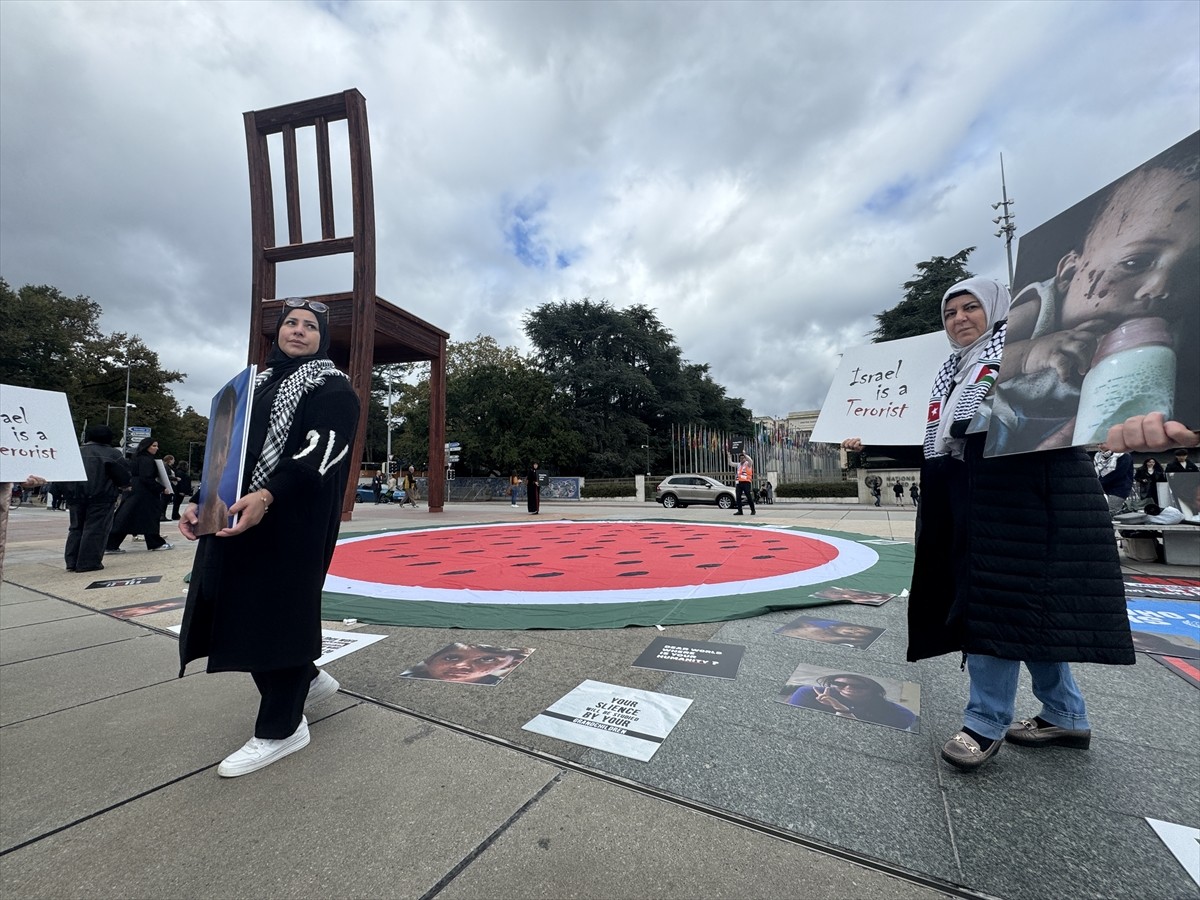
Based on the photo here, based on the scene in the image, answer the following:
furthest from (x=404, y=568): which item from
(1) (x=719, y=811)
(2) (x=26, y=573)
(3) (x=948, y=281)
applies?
(3) (x=948, y=281)

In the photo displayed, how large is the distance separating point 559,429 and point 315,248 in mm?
21267

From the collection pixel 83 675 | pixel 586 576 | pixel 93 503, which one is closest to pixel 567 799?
pixel 83 675

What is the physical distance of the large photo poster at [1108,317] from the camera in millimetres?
1039

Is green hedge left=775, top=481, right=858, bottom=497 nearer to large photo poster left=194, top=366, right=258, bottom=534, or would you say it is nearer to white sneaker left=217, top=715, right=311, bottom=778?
white sneaker left=217, top=715, right=311, bottom=778

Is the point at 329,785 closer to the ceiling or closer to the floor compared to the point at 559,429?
closer to the floor

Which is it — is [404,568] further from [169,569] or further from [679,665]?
[679,665]

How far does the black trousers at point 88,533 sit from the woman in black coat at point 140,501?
142cm

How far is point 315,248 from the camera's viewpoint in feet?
41.3

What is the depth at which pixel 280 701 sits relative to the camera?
193 centimetres

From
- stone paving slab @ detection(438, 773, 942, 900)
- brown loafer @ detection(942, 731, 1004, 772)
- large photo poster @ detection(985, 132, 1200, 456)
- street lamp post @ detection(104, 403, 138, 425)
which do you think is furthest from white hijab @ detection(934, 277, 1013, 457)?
street lamp post @ detection(104, 403, 138, 425)

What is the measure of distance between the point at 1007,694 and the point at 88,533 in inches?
325

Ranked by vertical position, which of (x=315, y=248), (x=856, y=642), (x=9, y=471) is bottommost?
(x=856, y=642)

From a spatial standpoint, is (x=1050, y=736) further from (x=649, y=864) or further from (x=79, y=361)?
(x=79, y=361)

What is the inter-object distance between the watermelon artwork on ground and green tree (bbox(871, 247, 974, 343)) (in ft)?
100
